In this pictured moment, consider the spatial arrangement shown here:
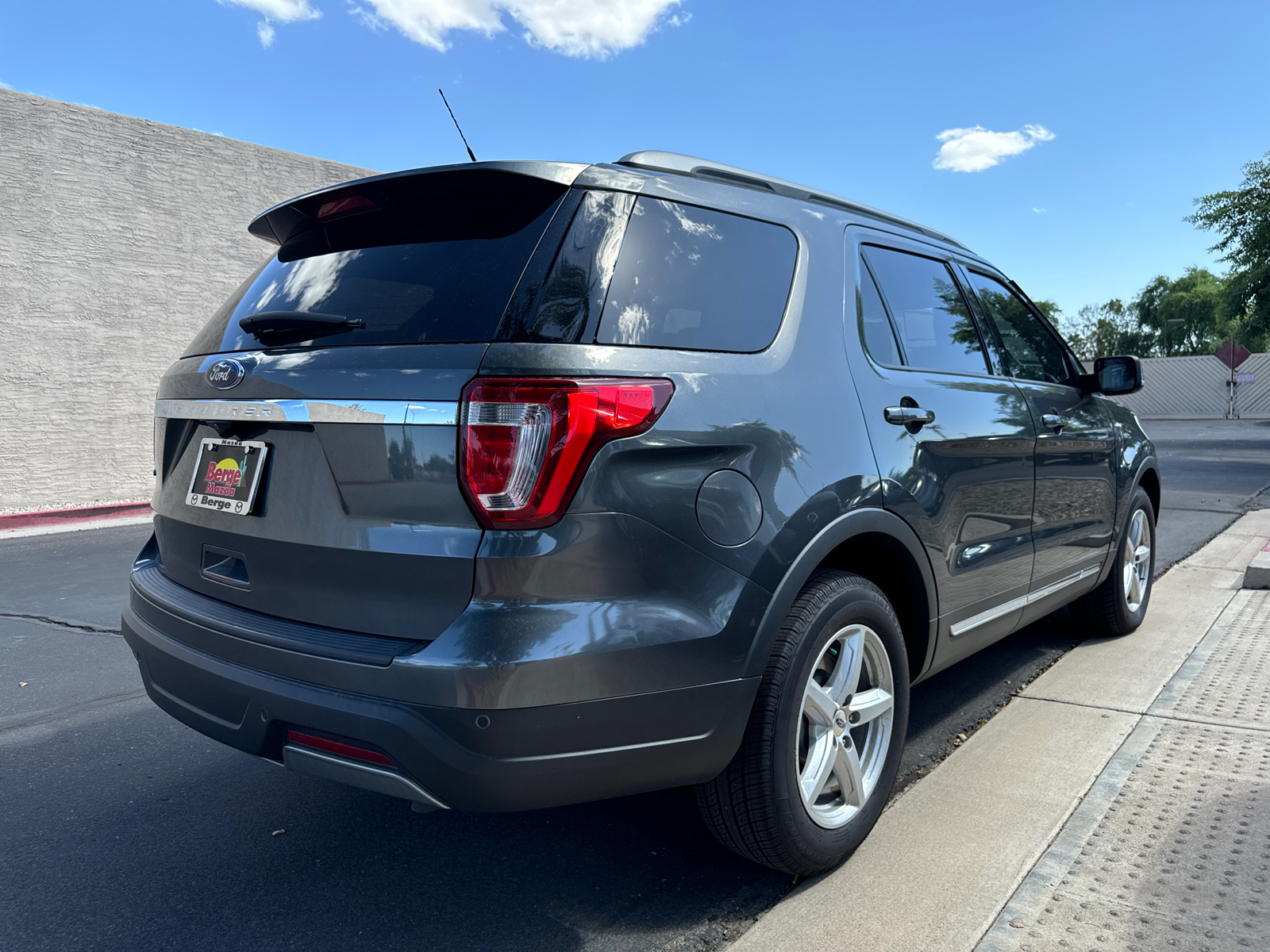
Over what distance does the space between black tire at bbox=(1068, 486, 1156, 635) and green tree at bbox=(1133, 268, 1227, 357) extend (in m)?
69.4

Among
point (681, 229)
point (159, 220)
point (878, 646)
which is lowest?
point (878, 646)

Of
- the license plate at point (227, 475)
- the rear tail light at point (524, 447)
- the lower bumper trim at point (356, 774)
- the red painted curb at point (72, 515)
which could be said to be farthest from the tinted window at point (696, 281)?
the red painted curb at point (72, 515)

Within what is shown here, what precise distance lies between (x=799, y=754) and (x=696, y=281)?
1.28m

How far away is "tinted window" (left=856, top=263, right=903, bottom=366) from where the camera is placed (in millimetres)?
2842

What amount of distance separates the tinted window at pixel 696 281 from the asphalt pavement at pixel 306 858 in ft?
4.80

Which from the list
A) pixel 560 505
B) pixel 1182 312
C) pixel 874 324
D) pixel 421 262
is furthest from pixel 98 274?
pixel 1182 312

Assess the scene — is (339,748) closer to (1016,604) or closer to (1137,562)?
(1016,604)

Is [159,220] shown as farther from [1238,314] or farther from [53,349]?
[1238,314]

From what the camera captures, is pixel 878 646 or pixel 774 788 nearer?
pixel 774 788

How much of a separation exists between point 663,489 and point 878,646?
41.2 inches

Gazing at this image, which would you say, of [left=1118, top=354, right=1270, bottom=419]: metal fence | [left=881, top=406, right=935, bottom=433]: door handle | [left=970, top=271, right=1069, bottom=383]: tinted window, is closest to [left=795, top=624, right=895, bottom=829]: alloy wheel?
[left=881, top=406, right=935, bottom=433]: door handle

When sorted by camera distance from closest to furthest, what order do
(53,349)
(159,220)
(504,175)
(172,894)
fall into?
(504,175), (172,894), (53,349), (159,220)

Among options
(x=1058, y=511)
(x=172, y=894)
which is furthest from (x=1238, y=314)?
(x=172, y=894)

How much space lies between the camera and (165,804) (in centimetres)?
309
